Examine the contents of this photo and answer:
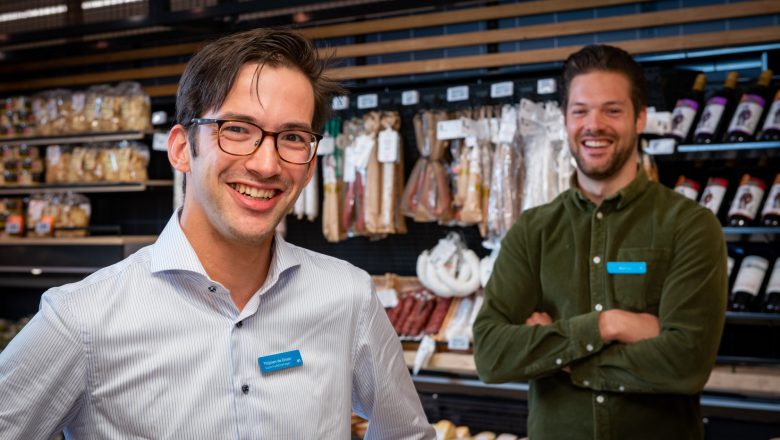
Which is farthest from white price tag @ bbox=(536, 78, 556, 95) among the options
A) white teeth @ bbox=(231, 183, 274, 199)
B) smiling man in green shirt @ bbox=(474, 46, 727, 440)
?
white teeth @ bbox=(231, 183, 274, 199)

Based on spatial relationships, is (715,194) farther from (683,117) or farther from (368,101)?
(368,101)

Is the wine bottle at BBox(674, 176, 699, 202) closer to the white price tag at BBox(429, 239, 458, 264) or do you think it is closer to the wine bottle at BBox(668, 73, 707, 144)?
the wine bottle at BBox(668, 73, 707, 144)

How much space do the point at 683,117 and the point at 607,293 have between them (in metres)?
1.63

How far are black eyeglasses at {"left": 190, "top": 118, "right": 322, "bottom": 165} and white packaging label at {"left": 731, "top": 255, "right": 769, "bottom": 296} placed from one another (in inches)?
105

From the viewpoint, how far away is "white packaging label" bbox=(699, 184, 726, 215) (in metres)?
3.67

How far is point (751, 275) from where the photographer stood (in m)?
3.60

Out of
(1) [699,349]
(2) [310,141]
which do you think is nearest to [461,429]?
(1) [699,349]

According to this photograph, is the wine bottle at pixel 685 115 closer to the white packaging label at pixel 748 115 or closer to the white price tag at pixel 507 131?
the white packaging label at pixel 748 115

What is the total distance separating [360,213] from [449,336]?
0.88 m

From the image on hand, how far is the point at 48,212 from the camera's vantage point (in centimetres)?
590

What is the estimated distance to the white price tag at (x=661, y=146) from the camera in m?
3.76

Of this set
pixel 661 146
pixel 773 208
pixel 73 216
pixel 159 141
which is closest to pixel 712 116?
pixel 661 146

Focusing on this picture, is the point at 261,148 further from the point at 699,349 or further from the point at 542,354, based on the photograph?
the point at 699,349

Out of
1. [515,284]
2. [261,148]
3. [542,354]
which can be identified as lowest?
[542,354]
